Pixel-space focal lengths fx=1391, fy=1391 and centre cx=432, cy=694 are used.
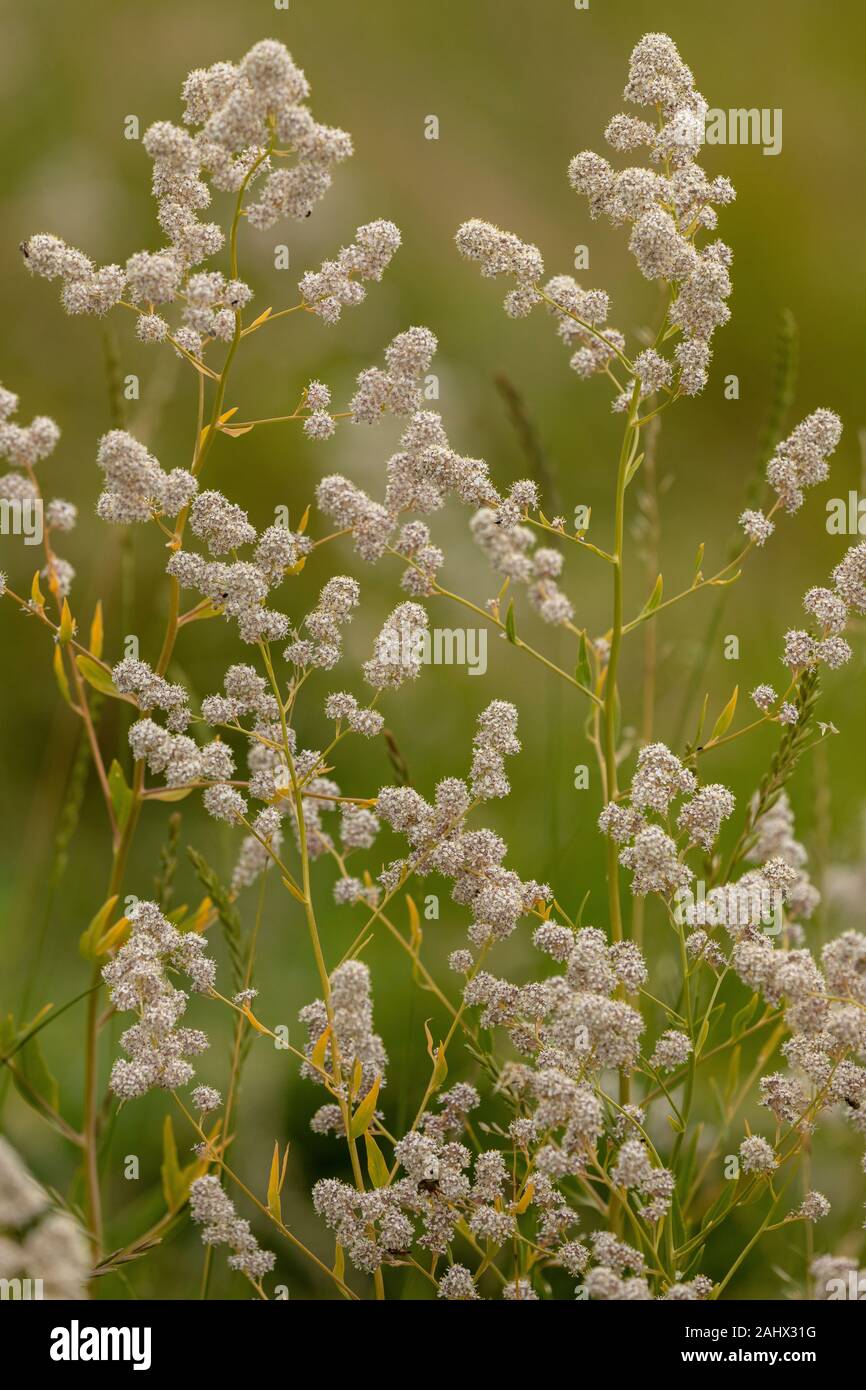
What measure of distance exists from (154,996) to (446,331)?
1469 mm

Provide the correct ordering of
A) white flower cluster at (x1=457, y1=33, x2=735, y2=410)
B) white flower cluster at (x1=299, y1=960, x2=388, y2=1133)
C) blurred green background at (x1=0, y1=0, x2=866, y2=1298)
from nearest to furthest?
white flower cluster at (x1=299, y1=960, x2=388, y2=1133), white flower cluster at (x1=457, y1=33, x2=735, y2=410), blurred green background at (x1=0, y1=0, x2=866, y2=1298)

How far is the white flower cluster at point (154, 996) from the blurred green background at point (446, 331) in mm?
678

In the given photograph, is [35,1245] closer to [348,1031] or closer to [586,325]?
[348,1031]

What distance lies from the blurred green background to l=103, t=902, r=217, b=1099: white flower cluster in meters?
0.68

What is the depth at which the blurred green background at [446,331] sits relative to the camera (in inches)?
60.9

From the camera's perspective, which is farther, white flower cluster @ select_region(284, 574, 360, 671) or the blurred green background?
the blurred green background

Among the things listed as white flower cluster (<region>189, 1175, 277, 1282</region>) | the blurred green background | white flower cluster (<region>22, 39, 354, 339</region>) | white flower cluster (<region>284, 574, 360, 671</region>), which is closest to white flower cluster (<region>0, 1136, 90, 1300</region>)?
white flower cluster (<region>189, 1175, 277, 1282</region>)

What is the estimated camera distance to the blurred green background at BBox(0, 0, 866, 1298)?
5.08ft

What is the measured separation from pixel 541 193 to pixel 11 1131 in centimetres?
148

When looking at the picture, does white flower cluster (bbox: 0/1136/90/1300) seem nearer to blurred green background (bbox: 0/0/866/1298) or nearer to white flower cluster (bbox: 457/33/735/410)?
white flower cluster (bbox: 457/33/735/410)

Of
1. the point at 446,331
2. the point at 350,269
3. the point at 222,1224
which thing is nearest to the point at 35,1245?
the point at 222,1224

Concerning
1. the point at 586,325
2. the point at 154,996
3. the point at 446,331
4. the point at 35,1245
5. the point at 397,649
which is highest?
the point at 446,331

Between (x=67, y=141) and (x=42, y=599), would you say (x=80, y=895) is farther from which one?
(x=67, y=141)

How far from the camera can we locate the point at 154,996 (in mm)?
678
